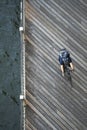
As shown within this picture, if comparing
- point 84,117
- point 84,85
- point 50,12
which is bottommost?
point 84,117

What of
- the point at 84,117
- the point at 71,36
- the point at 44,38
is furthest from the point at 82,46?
the point at 84,117

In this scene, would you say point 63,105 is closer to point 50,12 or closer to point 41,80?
point 41,80

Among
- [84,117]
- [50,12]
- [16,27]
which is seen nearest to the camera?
[84,117]

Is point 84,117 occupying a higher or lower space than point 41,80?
lower

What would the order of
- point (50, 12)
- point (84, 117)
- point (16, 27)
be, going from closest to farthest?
1. point (84, 117)
2. point (50, 12)
3. point (16, 27)

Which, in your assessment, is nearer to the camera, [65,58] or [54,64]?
[65,58]

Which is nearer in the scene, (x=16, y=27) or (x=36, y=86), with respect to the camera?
(x=36, y=86)
